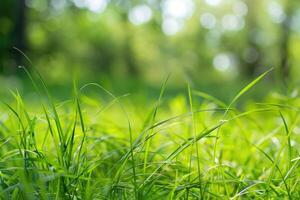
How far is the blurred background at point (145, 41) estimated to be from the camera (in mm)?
14258

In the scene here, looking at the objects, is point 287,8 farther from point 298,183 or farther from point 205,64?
point 298,183

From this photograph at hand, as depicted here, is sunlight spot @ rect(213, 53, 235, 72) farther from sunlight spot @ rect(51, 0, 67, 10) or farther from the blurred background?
sunlight spot @ rect(51, 0, 67, 10)

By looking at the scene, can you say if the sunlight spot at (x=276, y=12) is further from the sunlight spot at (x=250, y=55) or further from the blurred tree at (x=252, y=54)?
the sunlight spot at (x=250, y=55)

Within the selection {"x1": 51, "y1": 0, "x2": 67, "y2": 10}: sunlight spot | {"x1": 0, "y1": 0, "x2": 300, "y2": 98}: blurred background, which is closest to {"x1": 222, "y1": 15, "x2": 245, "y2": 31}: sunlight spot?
{"x1": 0, "y1": 0, "x2": 300, "y2": 98}: blurred background

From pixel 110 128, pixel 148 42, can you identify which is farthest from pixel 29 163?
pixel 148 42

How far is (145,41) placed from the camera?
3278cm

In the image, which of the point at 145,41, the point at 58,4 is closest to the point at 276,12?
the point at 145,41

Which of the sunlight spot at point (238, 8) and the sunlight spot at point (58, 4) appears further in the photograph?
the sunlight spot at point (238, 8)

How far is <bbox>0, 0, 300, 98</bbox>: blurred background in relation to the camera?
46.8 feet

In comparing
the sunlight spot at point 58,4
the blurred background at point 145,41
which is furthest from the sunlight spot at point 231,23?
the sunlight spot at point 58,4

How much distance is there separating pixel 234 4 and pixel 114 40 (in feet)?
34.9

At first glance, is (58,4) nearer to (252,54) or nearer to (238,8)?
(238,8)

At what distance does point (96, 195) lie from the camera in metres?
1.12

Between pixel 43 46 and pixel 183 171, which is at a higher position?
pixel 43 46
